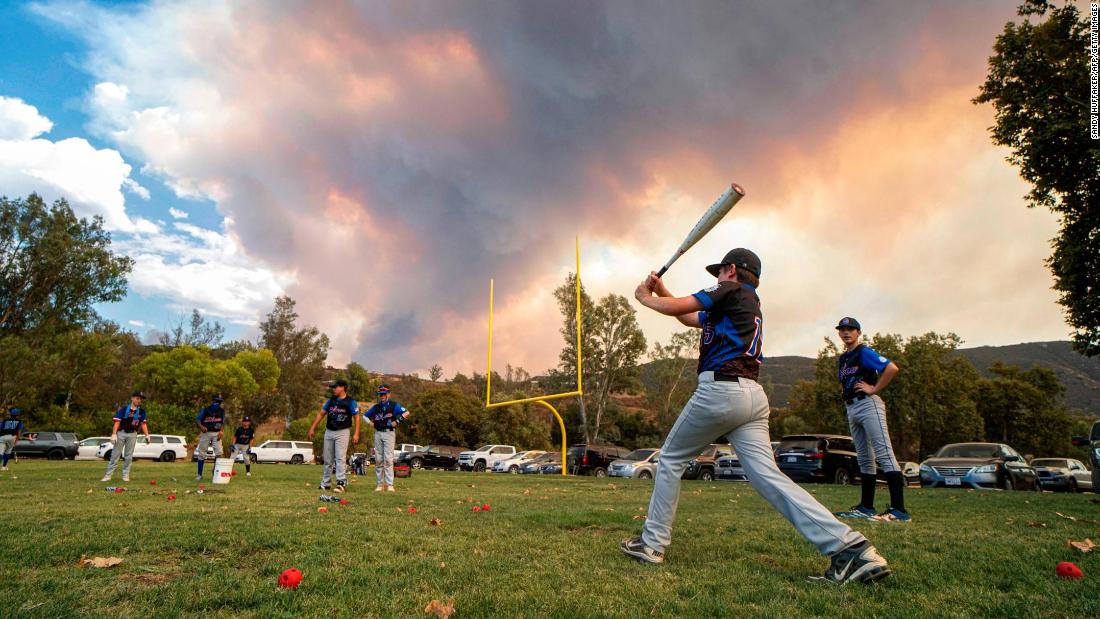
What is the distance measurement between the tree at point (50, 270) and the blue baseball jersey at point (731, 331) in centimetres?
4373

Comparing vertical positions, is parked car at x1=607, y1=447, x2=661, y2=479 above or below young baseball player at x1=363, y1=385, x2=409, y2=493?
below

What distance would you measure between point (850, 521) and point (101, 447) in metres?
41.6

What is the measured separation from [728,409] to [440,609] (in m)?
2.18

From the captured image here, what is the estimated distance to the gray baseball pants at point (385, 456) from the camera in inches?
478

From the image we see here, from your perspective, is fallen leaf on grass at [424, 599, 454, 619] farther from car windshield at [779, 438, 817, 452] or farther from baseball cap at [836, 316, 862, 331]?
car windshield at [779, 438, 817, 452]

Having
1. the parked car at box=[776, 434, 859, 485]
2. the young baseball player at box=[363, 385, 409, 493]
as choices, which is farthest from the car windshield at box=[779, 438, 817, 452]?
the young baseball player at box=[363, 385, 409, 493]

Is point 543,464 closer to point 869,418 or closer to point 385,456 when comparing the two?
point 385,456

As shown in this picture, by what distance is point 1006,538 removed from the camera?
5.33 m

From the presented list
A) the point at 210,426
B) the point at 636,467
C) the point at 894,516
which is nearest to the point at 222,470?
the point at 210,426

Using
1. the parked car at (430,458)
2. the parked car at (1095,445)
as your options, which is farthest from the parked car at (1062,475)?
the parked car at (430,458)

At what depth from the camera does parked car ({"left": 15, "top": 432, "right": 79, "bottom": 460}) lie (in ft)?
112

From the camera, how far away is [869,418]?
23.3 ft

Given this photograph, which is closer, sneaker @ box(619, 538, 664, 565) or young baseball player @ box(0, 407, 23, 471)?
sneaker @ box(619, 538, 664, 565)

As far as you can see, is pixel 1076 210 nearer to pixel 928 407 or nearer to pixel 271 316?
pixel 928 407
